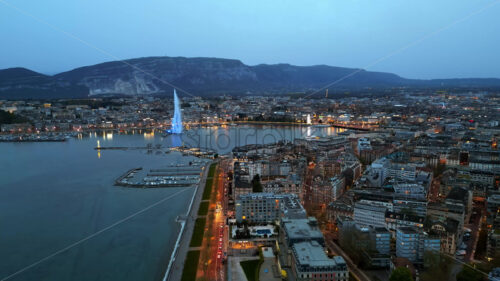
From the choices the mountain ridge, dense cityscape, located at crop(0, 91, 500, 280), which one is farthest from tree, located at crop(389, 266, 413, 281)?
the mountain ridge

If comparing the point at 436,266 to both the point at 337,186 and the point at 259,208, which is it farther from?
the point at 337,186

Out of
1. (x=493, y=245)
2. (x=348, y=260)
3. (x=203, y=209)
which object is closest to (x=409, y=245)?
(x=348, y=260)

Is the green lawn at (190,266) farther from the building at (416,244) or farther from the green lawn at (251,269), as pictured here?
the building at (416,244)

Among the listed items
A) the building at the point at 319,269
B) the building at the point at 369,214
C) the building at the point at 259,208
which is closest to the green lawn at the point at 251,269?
the building at the point at 319,269

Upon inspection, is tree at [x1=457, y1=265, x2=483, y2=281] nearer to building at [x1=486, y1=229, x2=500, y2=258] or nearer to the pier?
building at [x1=486, y1=229, x2=500, y2=258]

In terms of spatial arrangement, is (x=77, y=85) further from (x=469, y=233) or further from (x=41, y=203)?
(x=469, y=233)
